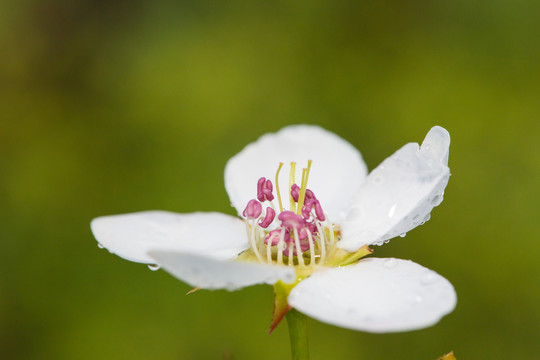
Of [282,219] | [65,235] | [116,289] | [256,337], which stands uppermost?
[282,219]

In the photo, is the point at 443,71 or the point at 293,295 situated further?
the point at 443,71

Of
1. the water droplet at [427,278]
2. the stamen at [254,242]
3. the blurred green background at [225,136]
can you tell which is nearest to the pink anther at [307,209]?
the stamen at [254,242]

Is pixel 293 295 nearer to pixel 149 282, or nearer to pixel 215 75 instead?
pixel 149 282

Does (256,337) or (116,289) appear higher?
(116,289)

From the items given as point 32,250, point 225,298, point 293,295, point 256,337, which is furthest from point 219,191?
point 293,295

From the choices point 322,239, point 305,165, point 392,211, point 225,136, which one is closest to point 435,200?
point 392,211

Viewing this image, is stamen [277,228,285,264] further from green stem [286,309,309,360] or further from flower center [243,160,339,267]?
green stem [286,309,309,360]

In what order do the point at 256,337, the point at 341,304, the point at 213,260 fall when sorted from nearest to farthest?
the point at 213,260 → the point at 341,304 → the point at 256,337

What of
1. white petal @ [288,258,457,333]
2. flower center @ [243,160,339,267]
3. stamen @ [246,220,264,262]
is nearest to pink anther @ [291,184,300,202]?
flower center @ [243,160,339,267]
